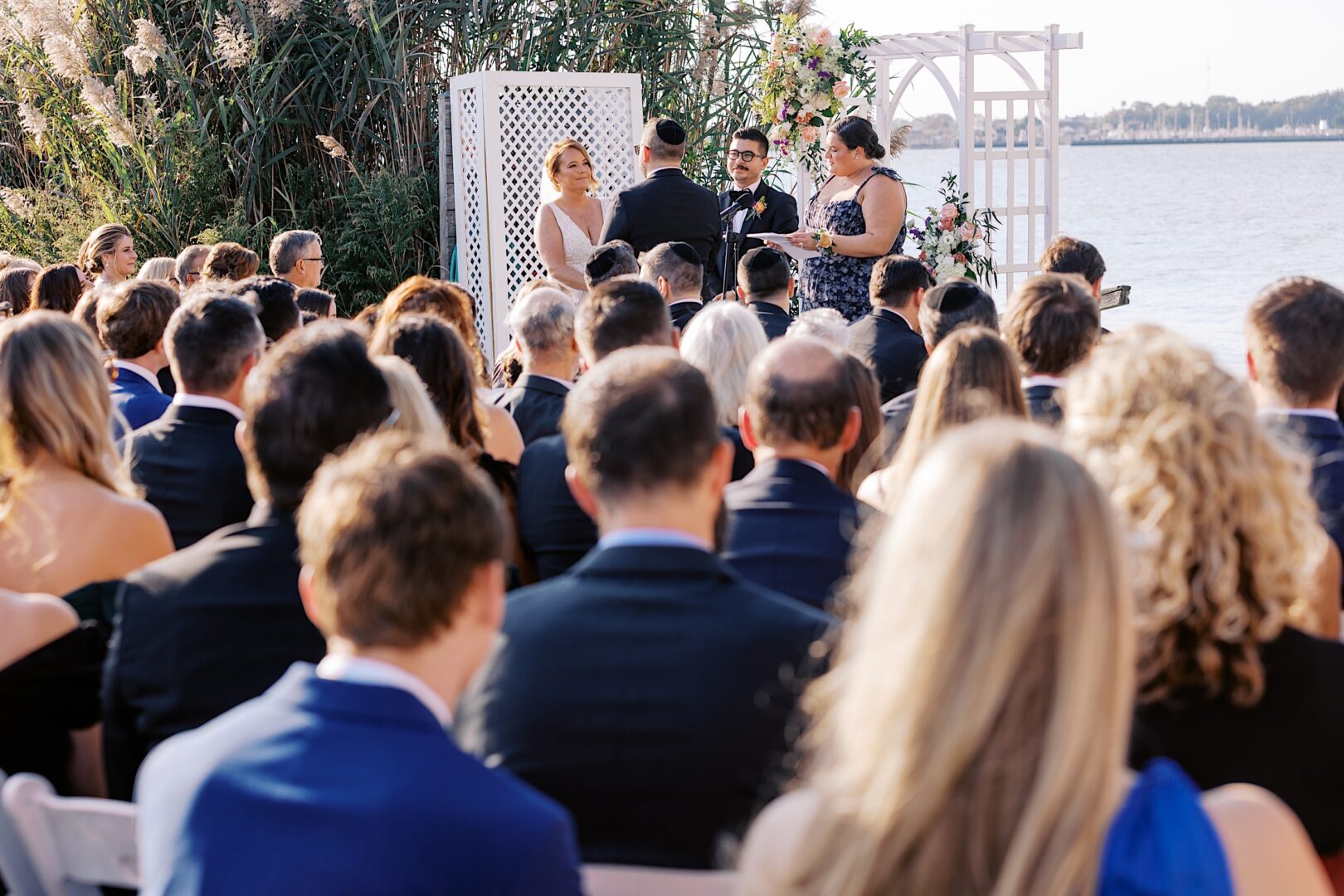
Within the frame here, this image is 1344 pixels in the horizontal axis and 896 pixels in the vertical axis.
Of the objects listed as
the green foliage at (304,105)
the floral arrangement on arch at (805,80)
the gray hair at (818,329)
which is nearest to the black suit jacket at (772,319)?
the gray hair at (818,329)

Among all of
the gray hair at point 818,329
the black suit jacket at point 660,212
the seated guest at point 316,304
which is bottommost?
the gray hair at point 818,329

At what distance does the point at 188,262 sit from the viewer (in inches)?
283

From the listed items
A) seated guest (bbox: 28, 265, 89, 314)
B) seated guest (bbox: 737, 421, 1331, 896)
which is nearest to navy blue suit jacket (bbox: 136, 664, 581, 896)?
seated guest (bbox: 737, 421, 1331, 896)

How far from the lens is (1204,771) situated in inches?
76.9

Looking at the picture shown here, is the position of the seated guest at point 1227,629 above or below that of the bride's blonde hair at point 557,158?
below

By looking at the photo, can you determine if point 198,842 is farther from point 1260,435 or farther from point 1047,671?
point 1260,435

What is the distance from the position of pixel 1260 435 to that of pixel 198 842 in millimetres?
1488

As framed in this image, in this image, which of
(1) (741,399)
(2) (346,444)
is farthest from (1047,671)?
(1) (741,399)

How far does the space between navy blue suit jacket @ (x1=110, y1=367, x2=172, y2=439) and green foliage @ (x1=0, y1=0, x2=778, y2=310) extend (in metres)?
5.79

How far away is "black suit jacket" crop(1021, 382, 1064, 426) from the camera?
3.86 metres

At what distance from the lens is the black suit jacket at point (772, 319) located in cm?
577

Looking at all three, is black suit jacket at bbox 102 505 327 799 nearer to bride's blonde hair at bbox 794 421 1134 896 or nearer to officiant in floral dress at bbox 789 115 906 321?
bride's blonde hair at bbox 794 421 1134 896

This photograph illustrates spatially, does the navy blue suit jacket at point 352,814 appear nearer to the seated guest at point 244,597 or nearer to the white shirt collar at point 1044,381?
the seated guest at point 244,597

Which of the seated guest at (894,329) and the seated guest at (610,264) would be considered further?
the seated guest at (610,264)
